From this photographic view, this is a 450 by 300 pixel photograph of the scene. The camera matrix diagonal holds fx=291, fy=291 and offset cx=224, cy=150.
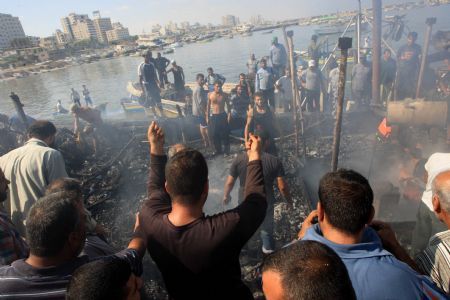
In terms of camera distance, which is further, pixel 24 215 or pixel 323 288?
pixel 24 215

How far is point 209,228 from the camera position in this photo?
197 cm

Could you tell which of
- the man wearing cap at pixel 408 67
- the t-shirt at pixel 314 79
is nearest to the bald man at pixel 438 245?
the t-shirt at pixel 314 79

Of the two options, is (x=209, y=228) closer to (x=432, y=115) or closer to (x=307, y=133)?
(x=432, y=115)

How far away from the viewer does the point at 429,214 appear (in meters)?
2.74

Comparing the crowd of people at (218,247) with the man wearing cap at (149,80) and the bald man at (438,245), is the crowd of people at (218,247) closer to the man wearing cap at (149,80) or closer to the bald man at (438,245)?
the bald man at (438,245)

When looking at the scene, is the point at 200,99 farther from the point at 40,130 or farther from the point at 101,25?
the point at 101,25

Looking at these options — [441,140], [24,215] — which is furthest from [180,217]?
[441,140]

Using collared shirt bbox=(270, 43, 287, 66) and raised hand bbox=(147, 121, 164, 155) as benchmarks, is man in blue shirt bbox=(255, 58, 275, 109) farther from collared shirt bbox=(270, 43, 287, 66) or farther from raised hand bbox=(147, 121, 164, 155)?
raised hand bbox=(147, 121, 164, 155)

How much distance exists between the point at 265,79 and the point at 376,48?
3.78m

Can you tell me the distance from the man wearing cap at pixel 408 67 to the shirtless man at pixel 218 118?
21.6ft

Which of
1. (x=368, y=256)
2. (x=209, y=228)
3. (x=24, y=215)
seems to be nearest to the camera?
(x=368, y=256)

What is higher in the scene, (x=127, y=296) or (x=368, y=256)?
(x=127, y=296)

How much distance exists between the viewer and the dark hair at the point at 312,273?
118 cm

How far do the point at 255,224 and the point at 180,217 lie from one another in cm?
54
